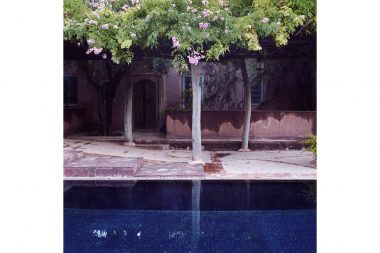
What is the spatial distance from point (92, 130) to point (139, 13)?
380 inches

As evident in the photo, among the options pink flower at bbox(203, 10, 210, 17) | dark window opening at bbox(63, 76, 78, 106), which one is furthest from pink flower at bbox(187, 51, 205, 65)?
dark window opening at bbox(63, 76, 78, 106)

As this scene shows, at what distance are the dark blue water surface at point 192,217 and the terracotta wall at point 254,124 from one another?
5.99 metres

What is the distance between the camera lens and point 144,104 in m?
18.0

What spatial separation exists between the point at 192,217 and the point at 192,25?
444 cm

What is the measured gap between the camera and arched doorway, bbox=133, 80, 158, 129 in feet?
58.8

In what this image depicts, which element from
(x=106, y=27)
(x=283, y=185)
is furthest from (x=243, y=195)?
(x=106, y=27)

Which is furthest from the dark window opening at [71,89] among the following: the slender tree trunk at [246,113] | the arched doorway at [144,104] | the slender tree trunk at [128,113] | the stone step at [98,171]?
the stone step at [98,171]

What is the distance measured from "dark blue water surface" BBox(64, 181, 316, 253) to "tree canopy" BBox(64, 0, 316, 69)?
2871 mm

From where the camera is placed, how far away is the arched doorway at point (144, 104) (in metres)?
17.9

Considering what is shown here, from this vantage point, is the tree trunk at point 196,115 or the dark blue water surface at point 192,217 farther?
the tree trunk at point 196,115

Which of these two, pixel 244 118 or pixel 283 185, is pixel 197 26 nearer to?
pixel 283 185

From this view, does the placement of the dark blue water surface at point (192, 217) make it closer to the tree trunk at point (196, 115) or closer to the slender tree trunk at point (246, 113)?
the tree trunk at point (196, 115)

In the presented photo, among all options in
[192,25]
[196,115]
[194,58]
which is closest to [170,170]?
[196,115]

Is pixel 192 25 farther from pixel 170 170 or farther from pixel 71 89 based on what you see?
pixel 71 89
